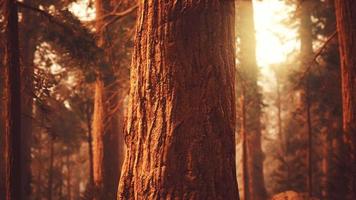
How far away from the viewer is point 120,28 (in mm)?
10664

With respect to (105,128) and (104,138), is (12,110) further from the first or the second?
(105,128)

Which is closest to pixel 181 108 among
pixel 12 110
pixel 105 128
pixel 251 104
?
pixel 12 110

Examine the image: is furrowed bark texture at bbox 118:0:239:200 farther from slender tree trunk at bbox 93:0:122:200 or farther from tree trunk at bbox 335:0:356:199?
slender tree trunk at bbox 93:0:122:200

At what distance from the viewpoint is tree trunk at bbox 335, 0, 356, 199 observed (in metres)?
6.21

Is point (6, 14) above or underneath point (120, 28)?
underneath

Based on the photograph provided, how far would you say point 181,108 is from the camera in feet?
9.48

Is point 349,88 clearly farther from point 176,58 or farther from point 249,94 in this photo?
point 249,94

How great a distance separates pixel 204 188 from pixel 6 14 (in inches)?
181

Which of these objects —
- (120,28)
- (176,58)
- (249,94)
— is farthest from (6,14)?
(249,94)

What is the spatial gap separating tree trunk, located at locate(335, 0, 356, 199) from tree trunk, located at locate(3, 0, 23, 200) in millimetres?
5534

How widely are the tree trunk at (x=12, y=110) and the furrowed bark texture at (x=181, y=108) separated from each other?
294 cm

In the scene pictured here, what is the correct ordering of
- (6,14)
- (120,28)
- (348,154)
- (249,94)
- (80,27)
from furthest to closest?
(249,94) < (120,28) < (80,27) < (348,154) < (6,14)

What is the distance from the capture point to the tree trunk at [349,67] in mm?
6215

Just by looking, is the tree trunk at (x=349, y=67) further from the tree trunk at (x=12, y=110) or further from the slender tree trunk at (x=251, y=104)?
the tree trunk at (x=12, y=110)
